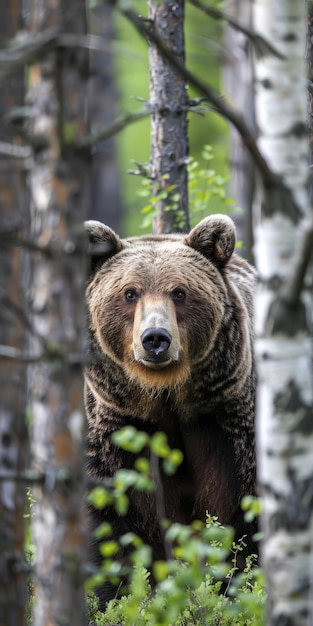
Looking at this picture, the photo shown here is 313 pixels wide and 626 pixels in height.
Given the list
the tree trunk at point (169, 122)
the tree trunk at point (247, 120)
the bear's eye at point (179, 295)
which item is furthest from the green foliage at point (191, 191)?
the tree trunk at point (247, 120)

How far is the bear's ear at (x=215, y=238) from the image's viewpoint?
632 cm

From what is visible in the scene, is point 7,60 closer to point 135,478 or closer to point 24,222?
point 24,222

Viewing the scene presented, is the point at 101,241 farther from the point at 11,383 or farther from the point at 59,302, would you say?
the point at 59,302

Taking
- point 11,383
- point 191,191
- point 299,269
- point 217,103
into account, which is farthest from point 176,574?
point 191,191

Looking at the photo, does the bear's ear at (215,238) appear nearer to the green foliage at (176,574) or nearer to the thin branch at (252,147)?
the green foliage at (176,574)

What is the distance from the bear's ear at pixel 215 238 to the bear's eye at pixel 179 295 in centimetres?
45

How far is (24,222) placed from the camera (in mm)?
3621

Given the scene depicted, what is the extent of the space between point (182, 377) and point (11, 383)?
2.63m

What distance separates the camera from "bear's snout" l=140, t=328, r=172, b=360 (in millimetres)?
5539

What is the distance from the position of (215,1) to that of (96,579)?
12.7 feet

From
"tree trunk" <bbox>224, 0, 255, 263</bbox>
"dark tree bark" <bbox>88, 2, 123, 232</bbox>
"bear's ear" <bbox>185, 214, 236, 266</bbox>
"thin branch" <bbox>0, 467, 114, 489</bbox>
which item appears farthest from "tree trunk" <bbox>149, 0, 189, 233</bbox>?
"dark tree bark" <bbox>88, 2, 123, 232</bbox>

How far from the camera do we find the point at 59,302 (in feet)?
10.5

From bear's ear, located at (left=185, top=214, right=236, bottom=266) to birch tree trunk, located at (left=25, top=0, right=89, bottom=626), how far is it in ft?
10.3

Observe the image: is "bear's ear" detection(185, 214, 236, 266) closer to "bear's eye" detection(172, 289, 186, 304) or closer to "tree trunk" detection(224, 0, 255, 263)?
"bear's eye" detection(172, 289, 186, 304)
